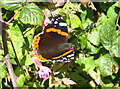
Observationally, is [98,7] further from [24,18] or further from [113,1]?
[24,18]

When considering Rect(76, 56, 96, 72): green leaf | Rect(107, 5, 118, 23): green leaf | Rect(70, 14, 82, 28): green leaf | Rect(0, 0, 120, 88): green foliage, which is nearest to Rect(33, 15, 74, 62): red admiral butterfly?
Rect(0, 0, 120, 88): green foliage

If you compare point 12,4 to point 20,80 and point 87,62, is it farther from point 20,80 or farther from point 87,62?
point 87,62

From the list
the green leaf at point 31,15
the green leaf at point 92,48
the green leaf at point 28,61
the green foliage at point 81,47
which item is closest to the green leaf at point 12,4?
the green leaf at point 31,15

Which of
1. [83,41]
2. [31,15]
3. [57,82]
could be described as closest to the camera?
[31,15]

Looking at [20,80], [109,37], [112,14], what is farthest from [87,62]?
[20,80]

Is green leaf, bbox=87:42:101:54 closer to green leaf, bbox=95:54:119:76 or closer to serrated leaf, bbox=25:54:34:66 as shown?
green leaf, bbox=95:54:119:76

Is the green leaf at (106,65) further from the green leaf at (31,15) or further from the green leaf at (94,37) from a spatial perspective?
the green leaf at (31,15)
